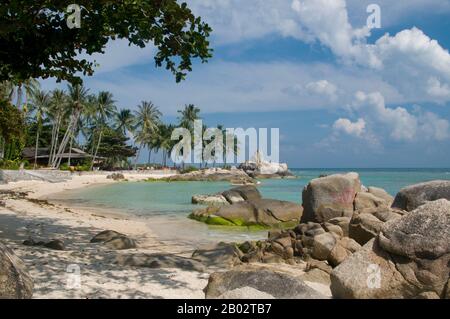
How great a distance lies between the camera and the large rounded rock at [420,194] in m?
13.5

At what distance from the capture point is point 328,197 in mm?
16859

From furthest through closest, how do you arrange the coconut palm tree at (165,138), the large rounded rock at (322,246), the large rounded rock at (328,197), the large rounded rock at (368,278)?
the coconut palm tree at (165,138)
the large rounded rock at (328,197)
the large rounded rock at (322,246)
the large rounded rock at (368,278)

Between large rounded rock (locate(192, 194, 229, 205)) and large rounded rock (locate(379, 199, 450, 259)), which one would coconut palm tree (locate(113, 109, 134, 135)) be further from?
large rounded rock (locate(379, 199, 450, 259))

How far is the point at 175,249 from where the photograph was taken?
12164mm

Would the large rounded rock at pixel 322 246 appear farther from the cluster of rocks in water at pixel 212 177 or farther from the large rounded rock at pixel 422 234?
the cluster of rocks in water at pixel 212 177

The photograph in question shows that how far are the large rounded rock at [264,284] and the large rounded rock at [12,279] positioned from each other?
8.21 feet

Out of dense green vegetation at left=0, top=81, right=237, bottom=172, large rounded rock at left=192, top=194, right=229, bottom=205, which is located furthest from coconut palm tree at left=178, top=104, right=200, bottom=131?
large rounded rock at left=192, top=194, right=229, bottom=205

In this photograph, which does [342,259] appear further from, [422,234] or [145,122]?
[145,122]

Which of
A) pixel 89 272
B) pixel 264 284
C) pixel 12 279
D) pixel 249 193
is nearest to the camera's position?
pixel 12 279

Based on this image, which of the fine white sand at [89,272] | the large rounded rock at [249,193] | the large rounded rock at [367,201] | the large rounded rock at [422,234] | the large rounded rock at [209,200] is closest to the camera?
the large rounded rock at [422,234]

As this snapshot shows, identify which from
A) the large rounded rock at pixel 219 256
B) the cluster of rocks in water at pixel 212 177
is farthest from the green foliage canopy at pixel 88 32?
the cluster of rocks in water at pixel 212 177

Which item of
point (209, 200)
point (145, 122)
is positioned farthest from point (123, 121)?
point (209, 200)

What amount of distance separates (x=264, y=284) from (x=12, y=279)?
3.33 meters
